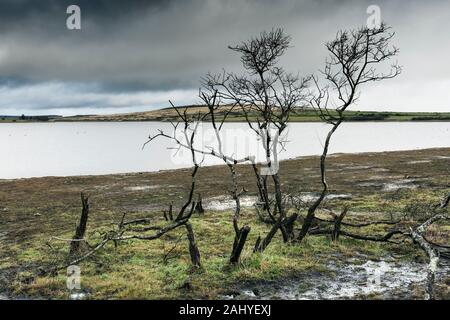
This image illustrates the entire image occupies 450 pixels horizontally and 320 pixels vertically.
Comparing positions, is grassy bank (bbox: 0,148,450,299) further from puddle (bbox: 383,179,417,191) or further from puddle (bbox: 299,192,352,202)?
puddle (bbox: 299,192,352,202)

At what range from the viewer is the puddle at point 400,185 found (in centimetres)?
2882

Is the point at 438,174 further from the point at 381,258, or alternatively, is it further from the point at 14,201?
the point at 14,201

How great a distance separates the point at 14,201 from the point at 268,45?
73.7 feet

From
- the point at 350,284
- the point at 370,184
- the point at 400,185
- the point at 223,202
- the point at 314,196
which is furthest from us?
the point at 370,184

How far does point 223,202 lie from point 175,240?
33.4 ft

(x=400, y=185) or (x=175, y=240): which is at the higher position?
(x=400, y=185)

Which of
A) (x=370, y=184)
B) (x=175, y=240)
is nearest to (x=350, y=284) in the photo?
(x=175, y=240)

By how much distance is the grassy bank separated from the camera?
12000 millimetres

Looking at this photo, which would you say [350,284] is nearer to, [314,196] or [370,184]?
[314,196]

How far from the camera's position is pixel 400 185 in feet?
98.9

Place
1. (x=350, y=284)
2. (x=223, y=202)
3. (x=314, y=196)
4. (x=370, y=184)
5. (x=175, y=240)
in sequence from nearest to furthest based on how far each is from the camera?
(x=350, y=284) → (x=175, y=240) → (x=223, y=202) → (x=314, y=196) → (x=370, y=184)

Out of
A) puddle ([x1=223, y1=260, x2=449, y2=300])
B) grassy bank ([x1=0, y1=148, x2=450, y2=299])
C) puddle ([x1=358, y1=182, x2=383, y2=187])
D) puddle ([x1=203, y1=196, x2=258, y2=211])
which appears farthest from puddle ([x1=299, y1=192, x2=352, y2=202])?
puddle ([x1=223, y1=260, x2=449, y2=300])

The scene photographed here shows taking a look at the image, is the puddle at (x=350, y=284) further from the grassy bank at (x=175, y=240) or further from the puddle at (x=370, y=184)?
the puddle at (x=370, y=184)

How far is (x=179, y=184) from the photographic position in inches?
1453
